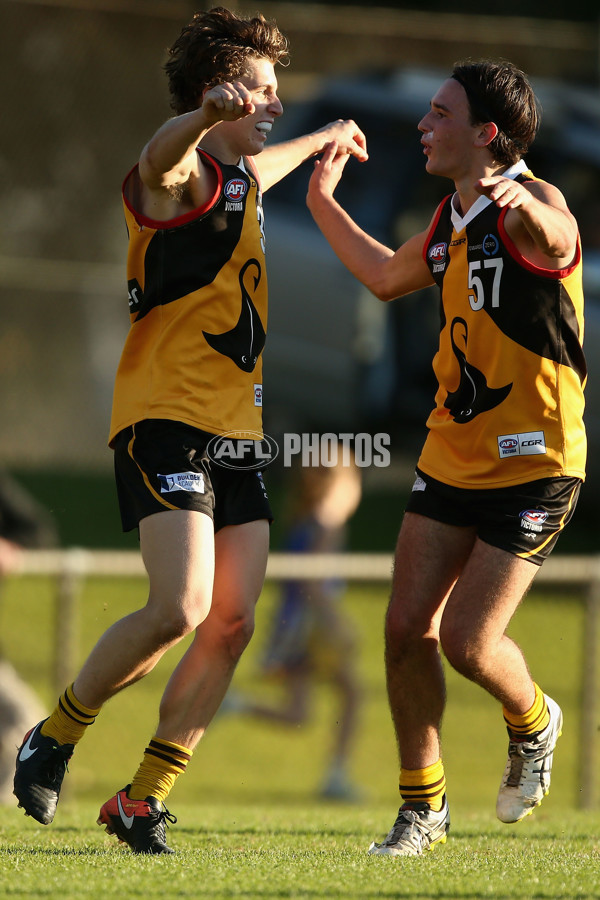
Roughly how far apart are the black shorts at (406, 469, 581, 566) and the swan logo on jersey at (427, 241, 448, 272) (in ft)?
2.38

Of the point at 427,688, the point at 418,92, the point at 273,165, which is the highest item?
the point at 418,92

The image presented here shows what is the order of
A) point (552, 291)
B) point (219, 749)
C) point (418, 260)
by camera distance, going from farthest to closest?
point (219, 749), point (418, 260), point (552, 291)

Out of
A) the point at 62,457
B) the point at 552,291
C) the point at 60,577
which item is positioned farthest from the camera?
the point at 62,457

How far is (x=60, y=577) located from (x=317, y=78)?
27.1 ft

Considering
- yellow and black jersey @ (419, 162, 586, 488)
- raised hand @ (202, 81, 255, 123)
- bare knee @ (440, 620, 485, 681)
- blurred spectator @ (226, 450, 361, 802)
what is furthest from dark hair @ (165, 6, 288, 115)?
blurred spectator @ (226, 450, 361, 802)

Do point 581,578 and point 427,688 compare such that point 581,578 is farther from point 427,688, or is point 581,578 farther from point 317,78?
point 317,78

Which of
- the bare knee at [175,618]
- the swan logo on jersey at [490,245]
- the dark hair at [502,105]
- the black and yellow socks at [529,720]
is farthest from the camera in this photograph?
the black and yellow socks at [529,720]

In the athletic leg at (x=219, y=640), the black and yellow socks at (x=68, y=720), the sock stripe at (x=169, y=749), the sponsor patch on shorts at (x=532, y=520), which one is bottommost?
the sock stripe at (x=169, y=749)

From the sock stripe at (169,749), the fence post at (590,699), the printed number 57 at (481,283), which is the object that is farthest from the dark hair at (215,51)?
the fence post at (590,699)

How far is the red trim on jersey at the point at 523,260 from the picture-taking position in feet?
12.7

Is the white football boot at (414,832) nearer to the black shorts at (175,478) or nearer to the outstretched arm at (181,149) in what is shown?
the black shorts at (175,478)

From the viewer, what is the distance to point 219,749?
386 inches

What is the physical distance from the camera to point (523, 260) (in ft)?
12.7

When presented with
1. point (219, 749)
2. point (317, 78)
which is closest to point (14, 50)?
point (317, 78)
